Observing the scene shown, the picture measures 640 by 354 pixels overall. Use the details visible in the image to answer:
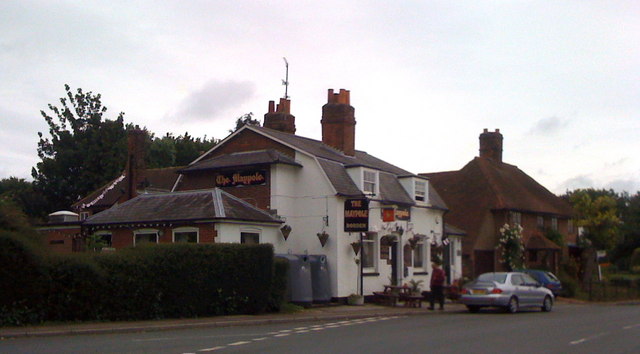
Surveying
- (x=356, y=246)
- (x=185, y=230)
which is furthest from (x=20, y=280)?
(x=356, y=246)

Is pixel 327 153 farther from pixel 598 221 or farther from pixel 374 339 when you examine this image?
pixel 598 221

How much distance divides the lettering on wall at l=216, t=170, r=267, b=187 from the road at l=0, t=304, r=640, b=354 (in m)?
8.32

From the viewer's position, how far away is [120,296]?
19.2 m

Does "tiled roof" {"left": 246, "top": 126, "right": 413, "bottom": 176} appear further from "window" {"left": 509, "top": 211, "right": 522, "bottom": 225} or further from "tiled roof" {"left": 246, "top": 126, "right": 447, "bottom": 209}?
"window" {"left": 509, "top": 211, "right": 522, "bottom": 225}

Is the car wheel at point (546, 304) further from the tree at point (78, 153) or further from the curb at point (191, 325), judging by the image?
the tree at point (78, 153)

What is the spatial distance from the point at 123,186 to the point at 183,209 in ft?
50.9

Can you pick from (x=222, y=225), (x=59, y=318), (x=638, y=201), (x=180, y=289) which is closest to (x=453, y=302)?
(x=222, y=225)

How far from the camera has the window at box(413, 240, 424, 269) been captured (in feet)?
107

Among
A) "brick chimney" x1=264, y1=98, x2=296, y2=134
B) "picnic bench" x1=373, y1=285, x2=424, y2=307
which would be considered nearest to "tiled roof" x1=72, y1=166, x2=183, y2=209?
"brick chimney" x1=264, y1=98, x2=296, y2=134

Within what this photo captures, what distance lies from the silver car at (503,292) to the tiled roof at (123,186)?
17.5m

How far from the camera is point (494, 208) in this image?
4344 cm

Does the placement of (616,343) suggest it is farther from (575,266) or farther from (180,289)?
(575,266)

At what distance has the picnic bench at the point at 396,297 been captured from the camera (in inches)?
1081

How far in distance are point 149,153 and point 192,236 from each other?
116 feet
